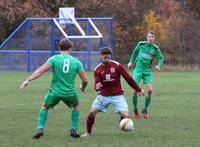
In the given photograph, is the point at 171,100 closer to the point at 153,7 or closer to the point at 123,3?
the point at 123,3

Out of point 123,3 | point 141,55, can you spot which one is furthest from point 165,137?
point 123,3

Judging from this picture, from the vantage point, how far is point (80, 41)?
131ft

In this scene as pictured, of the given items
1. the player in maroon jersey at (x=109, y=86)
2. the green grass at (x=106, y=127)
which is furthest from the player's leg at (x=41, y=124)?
the player in maroon jersey at (x=109, y=86)

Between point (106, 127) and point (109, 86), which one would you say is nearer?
point (109, 86)

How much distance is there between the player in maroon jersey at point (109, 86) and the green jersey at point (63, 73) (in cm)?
55

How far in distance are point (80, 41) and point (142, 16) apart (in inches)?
656

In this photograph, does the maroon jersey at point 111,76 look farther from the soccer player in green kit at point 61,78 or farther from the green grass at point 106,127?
the green grass at point 106,127

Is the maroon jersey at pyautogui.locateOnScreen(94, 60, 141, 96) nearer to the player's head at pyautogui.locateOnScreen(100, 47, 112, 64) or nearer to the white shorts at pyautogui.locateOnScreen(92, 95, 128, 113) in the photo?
the white shorts at pyautogui.locateOnScreen(92, 95, 128, 113)

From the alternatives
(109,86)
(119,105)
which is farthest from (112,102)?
(109,86)

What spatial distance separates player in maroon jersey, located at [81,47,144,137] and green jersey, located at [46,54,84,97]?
21.5 inches

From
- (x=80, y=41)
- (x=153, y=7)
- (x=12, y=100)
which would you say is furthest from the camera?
(x=153, y=7)

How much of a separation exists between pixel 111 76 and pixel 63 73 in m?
0.91

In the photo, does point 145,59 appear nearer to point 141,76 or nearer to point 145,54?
point 145,54

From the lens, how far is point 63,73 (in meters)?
10.2
